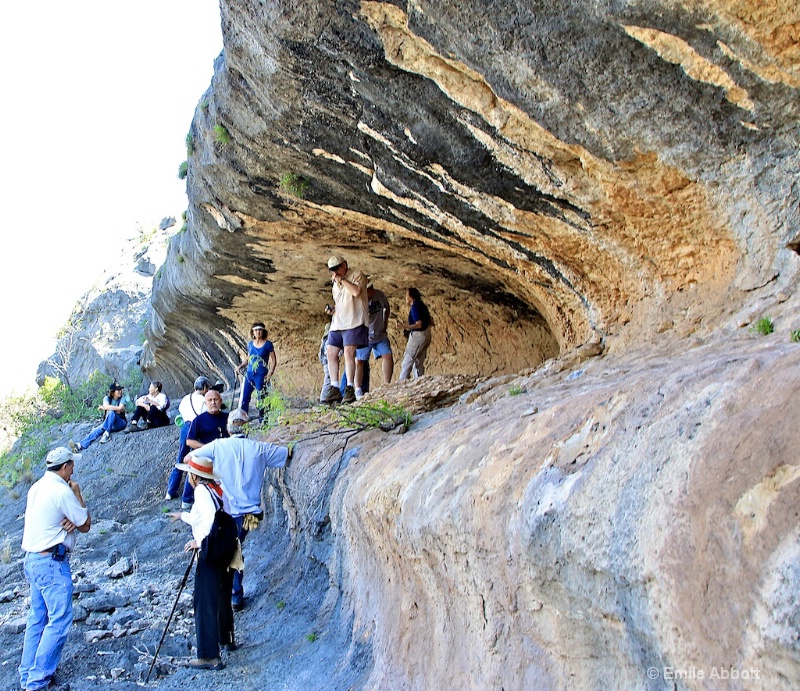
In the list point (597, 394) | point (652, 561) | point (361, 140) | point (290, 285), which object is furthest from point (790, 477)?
point (290, 285)

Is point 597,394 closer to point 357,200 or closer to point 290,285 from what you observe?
point 357,200

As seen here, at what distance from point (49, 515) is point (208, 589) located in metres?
1.22

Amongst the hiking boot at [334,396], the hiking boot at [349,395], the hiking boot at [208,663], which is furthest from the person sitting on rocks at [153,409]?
the hiking boot at [208,663]

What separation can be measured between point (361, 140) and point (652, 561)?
5.22 meters

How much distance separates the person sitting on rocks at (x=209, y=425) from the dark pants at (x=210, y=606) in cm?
214

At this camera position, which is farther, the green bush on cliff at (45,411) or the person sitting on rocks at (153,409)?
the green bush on cliff at (45,411)

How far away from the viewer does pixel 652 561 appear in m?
2.14

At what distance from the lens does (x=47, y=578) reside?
17.3 ft

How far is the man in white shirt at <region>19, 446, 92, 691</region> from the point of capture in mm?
5191

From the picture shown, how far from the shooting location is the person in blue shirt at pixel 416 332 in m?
9.35

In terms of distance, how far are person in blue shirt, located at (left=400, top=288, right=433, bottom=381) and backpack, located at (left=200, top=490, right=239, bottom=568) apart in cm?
431

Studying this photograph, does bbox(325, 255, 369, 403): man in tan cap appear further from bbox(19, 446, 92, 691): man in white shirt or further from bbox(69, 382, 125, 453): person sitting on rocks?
bbox(69, 382, 125, 453): person sitting on rocks

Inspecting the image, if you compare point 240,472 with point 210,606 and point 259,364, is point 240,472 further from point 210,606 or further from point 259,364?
point 259,364

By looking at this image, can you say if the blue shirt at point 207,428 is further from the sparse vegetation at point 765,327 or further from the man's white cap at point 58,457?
the sparse vegetation at point 765,327
